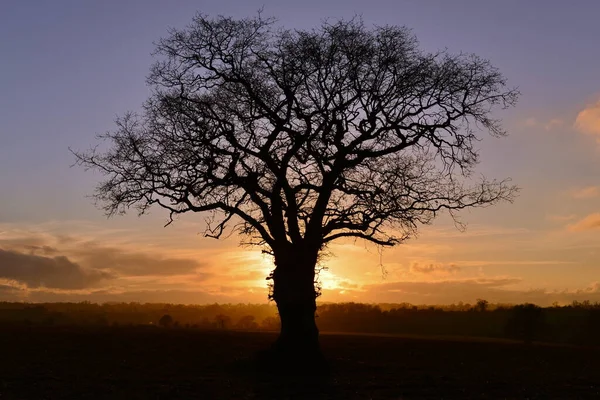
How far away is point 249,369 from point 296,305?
2994 mm

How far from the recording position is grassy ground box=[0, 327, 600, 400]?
71.2 ft

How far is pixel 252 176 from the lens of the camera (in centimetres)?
2622

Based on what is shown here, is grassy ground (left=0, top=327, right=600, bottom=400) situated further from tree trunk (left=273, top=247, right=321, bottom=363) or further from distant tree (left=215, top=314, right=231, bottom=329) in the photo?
distant tree (left=215, top=314, right=231, bottom=329)

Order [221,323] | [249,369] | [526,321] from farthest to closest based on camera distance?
[221,323] → [526,321] → [249,369]

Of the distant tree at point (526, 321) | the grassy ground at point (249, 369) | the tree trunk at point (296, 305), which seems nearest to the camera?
the grassy ground at point (249, 369)

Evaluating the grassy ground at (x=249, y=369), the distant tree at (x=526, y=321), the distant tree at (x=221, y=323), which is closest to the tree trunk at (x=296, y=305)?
the grassy ground at (x=249, y=369)

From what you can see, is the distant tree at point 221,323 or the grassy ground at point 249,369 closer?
the grassy ground at point 249,369

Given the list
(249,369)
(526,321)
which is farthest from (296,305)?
(526,321)

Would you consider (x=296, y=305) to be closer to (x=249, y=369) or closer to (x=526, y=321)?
(x=249, y=369)

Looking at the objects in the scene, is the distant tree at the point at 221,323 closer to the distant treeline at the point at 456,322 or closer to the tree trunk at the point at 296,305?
the distant treeline at the point at 456,322

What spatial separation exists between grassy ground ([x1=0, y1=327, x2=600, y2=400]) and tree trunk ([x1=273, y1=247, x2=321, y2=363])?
142cm

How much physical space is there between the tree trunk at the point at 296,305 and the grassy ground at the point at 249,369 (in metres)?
1.42

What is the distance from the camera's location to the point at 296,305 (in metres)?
26.2

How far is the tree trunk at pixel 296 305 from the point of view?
85.7 ft
